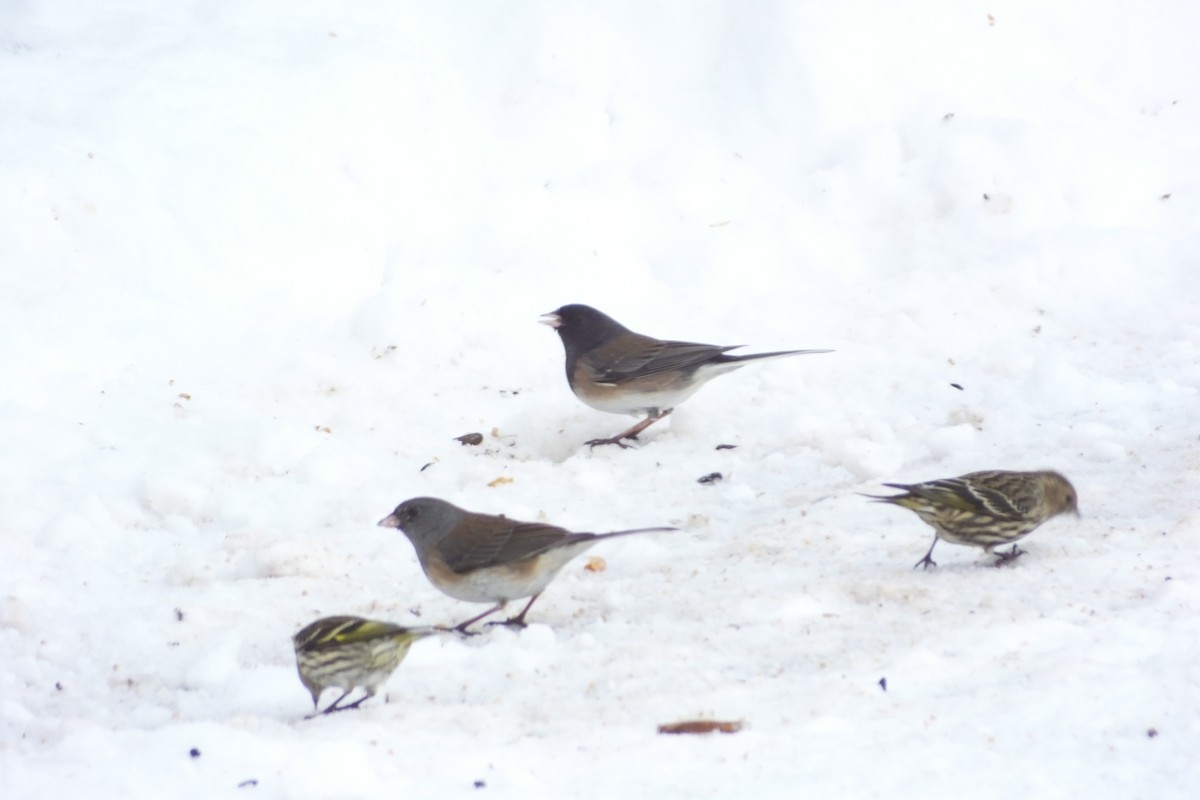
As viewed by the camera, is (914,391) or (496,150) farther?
(496,150)

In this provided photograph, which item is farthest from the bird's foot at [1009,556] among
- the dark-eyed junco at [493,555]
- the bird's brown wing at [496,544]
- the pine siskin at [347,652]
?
the pine siskin at [347,652]

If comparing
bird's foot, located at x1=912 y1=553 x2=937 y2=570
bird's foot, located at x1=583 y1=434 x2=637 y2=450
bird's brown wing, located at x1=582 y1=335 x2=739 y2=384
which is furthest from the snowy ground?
bird's brown wing, located at x1=582 y1=335 x2=739 y2=384

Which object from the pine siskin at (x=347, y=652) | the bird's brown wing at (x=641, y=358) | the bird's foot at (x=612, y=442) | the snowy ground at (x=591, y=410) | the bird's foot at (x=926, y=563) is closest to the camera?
the snowy ground at (x=591, y=410)

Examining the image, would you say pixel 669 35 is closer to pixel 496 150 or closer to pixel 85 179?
pixel 496 150

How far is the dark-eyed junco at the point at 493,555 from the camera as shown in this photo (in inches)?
204

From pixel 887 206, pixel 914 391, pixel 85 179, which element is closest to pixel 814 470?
pixel 914 391

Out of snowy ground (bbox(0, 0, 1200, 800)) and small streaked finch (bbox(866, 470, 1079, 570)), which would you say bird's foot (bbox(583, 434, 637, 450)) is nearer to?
snowy ground (bbox(0, 0, 1200, 800))

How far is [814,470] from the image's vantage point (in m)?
6.92

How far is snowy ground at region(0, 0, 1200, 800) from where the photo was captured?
4156mm

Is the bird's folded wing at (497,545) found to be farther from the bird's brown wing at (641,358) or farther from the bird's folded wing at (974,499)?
the bird's brown wing at (641,358)

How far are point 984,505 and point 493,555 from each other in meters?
1.98

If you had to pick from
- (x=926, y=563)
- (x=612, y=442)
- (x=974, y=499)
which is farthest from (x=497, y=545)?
(x=612, y=442)

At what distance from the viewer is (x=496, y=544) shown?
5.22 meters

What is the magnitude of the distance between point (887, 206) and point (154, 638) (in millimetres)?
6201
